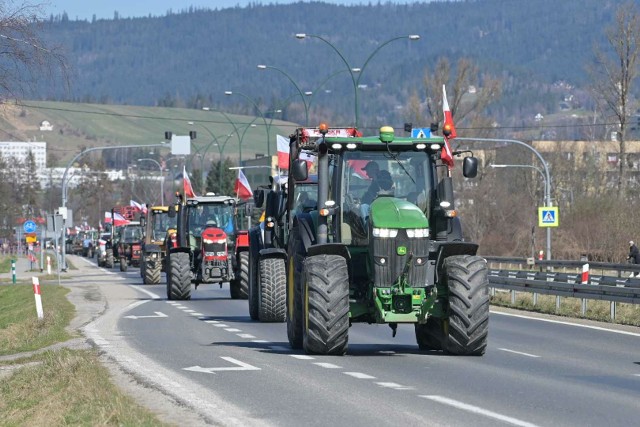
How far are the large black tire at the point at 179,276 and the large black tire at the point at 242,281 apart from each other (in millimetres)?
1287

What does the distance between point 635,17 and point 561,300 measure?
4428 centimetres

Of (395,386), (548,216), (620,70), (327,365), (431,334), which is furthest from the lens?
(620,70)

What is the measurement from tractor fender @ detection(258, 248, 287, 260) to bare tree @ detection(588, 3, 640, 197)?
51.7 m

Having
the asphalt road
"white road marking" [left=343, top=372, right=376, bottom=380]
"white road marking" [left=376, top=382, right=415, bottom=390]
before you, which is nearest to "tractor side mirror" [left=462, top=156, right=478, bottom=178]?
the asphalt road

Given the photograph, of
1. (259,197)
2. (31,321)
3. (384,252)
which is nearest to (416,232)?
(384,252)

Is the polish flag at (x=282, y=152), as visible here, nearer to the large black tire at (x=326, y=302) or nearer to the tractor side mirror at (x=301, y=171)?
the tractor side mirror at (x=301, y=171)

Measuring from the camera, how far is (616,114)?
79.6m

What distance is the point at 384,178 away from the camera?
65.3ft

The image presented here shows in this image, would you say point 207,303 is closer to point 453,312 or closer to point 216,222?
point 216,222

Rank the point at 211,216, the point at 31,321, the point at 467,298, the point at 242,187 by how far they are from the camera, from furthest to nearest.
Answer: the point at 242,187 < the point at 211,216 < the point at 31,321 < the point at 467,298

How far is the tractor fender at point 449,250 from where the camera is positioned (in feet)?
63.1

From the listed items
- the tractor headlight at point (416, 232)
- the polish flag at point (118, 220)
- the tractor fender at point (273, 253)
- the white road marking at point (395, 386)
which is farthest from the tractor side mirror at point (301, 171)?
the polish flag at point (118, 220)

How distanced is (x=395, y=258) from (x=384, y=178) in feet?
5.09

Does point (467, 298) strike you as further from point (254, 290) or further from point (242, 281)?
point (242, 281)
